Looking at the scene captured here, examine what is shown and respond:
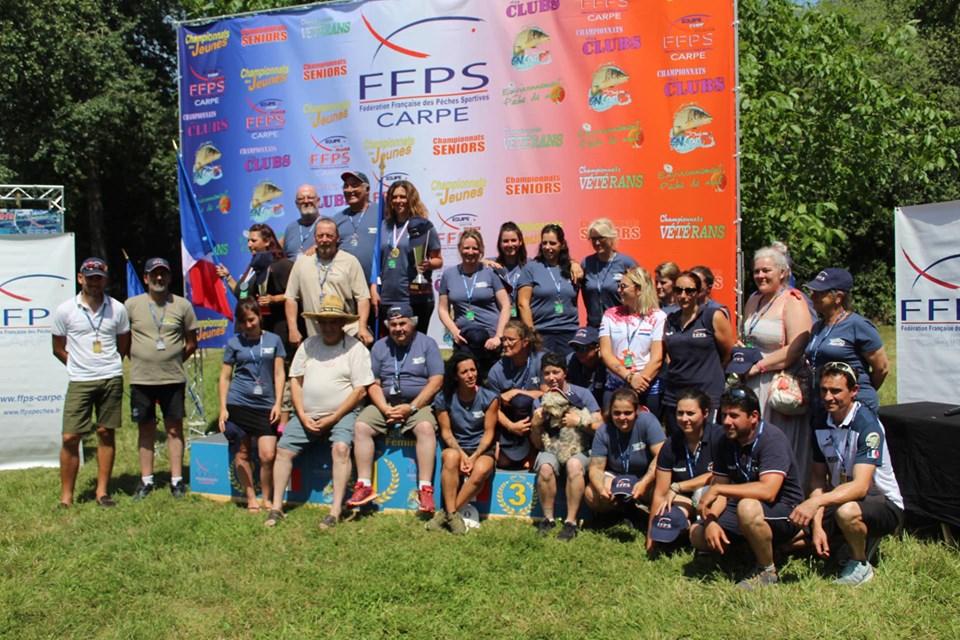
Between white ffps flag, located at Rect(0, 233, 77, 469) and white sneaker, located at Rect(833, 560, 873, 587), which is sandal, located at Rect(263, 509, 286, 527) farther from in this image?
white sneaker, located at Rect(833, 560, 873, 587)

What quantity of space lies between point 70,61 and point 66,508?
16725 millimetres

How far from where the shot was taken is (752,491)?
435 centimetres

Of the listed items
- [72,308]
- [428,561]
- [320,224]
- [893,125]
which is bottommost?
[428,561]

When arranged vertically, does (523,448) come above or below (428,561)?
above

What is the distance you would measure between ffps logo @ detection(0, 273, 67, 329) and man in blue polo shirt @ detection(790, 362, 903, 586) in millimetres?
6311

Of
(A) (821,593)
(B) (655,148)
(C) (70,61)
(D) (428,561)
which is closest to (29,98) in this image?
(C) (70,61)

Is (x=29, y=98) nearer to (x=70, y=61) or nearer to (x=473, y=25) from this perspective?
(x=70, y=61)

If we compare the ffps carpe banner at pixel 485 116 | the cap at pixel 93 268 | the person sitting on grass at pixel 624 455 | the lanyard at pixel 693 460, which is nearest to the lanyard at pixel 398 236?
the ffps carpe banner at pixel 485 116

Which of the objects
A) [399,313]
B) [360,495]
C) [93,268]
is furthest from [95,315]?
[360,495]

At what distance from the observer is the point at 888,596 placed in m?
4.11

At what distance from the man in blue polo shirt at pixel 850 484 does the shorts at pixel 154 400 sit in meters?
4.44

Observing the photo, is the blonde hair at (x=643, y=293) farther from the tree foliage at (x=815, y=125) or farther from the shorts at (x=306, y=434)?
the tree foliage at (x=815, y=125)

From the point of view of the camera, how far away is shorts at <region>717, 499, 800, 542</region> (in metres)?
4.32

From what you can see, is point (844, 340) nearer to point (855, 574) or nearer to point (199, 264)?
point (855, 574)
